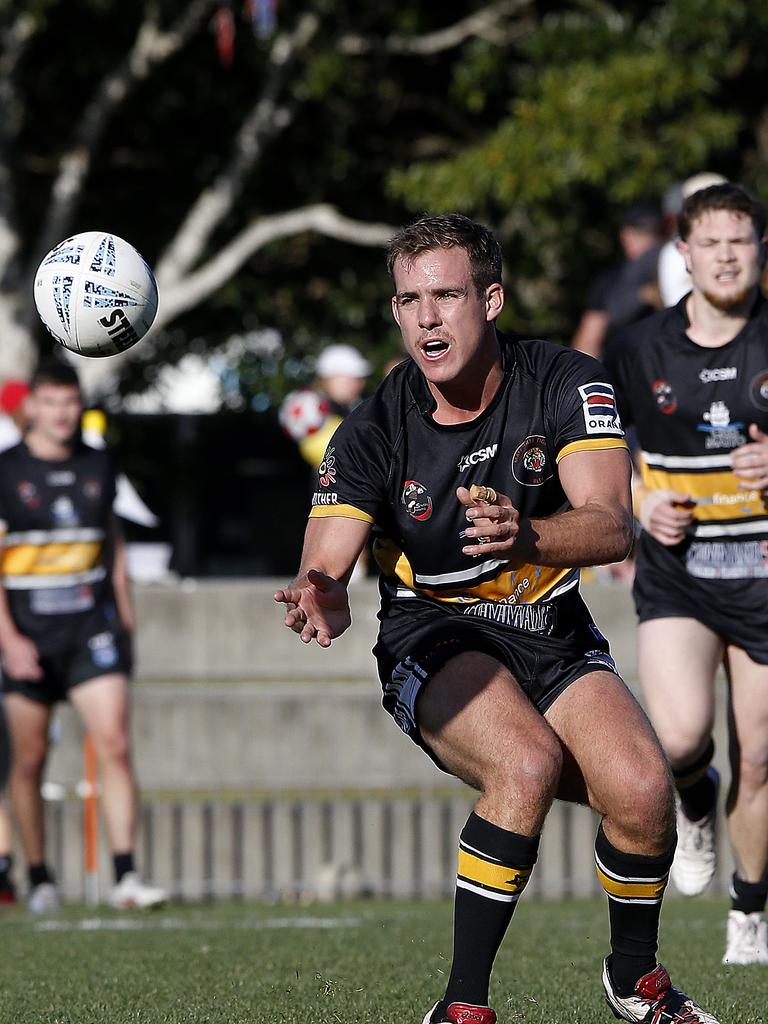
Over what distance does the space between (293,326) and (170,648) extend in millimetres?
6963

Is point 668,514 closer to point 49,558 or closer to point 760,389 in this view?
point 760,389

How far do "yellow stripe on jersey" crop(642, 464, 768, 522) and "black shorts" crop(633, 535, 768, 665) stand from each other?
0.25m

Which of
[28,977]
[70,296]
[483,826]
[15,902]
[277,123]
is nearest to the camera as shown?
[483,826]

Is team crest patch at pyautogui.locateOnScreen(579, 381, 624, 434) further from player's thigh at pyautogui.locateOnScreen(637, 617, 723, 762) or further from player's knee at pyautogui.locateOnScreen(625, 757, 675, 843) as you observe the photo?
player's thigh at pyautogui.locateOnScreen(637, 617, 723, 762)

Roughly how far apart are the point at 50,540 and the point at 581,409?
5.09 meters

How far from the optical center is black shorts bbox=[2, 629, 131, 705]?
375 inches

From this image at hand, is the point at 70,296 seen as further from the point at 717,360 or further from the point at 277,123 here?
the point at 277,123

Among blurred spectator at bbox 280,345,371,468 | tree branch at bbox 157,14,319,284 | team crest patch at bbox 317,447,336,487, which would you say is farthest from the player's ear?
tree branch at bbox 157,14,319,284

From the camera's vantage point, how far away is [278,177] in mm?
19156

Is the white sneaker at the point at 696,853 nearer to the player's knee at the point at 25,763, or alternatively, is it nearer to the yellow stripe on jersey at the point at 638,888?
the yellow stripe on jersey at the point at 638,888

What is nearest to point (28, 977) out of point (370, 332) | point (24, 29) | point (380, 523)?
point (380, 523)

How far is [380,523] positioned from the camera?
5.46m

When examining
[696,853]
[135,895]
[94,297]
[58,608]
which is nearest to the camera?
[94,297]

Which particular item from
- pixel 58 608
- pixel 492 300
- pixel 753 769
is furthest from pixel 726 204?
pixel 58 608
